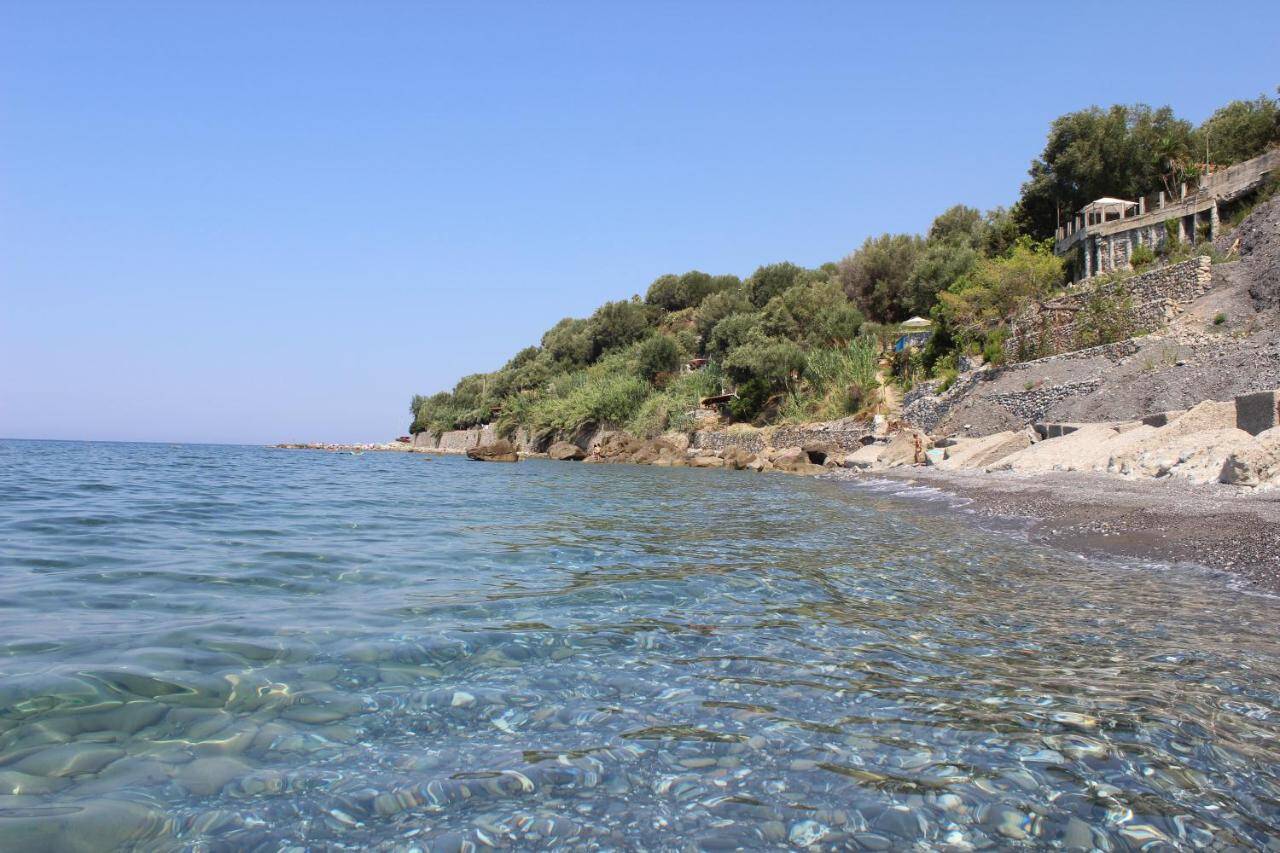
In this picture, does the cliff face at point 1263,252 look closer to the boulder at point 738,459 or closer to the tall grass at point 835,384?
the tall grass at point 835,384

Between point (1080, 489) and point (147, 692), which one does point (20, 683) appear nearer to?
point (147, 692)

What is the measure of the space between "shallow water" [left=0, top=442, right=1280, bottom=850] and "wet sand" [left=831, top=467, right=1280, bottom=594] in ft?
2.50

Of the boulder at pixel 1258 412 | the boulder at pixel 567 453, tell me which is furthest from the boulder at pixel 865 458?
the boulder at pixel 567 453

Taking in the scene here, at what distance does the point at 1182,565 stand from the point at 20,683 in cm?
904

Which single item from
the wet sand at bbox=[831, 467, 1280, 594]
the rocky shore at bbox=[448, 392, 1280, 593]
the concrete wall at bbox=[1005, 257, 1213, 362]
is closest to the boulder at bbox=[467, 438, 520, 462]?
the rocky shore at bbox=[448, 392, 1280, 593]

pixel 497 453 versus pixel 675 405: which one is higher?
pixel 675 405

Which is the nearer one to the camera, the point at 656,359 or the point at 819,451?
the point at 819,451

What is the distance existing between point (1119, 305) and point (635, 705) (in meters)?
27.1

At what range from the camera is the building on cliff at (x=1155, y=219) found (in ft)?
97.5

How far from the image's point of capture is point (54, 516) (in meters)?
11.6

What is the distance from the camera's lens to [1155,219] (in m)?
31.9

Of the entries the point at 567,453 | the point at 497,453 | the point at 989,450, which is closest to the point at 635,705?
the point at 989,450

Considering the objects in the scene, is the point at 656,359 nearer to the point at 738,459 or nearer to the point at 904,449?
the point at 738,459

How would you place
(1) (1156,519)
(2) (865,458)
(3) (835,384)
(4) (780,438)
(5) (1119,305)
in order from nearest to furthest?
(1) (1156,519)
(5) (1119,305)
(2) (865,458)
(3) (835,384)
(4) (780,438)
